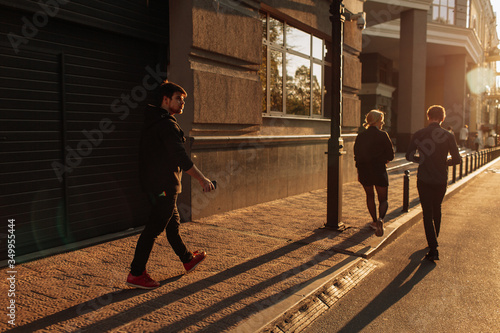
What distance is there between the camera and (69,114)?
210 inches

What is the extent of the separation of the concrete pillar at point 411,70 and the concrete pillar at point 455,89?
47.2 ft

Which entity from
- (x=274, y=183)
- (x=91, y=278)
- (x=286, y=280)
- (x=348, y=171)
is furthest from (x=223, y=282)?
(x=348, y=171)

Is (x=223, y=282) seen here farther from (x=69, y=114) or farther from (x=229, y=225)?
(x=69, y=114)

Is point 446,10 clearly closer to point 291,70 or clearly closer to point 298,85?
point 298,85

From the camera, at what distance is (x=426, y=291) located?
13.8 ft

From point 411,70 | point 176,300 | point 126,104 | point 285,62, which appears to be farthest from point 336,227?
point 411,70

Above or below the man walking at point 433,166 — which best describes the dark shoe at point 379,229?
below

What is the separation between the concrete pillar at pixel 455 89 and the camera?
35.3m

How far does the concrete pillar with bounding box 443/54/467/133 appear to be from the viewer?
35312 millimetres

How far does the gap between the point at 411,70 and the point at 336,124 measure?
18.6 meters

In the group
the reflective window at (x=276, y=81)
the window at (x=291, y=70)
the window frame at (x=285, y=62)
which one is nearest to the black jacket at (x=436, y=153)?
the window frame at (x=285, y=62)

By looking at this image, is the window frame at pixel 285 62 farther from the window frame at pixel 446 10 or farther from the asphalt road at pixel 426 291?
the window frame at pixel 446 10

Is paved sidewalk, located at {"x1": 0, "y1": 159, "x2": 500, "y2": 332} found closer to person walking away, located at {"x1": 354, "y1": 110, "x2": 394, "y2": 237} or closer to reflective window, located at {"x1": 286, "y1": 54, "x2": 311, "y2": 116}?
person walking away, located at {"x1": 354, "y1": 110, "x2": 394, "y2": 237}

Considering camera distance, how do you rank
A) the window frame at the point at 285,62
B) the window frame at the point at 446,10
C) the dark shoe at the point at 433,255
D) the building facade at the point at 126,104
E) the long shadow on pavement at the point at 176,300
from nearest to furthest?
the long shadow on pavement at the point at 176,300
the building facade at the point at 126,104
the dark shoe at the point at 433,255
the window frame at the point at 285,62
the window frame at the point at 446,10
